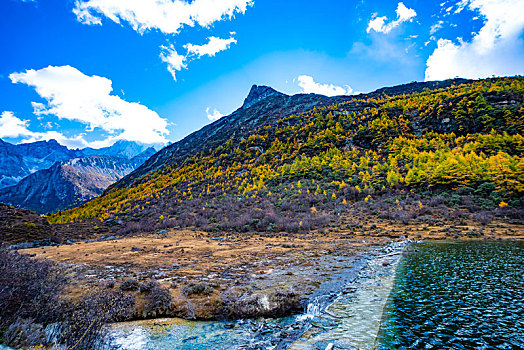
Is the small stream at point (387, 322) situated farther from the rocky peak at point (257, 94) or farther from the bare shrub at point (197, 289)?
the rocky peak at point (257, 94)

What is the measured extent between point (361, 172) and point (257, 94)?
133755 mm

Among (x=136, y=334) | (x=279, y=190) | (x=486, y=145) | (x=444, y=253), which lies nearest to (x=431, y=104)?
(x=486, y=145)

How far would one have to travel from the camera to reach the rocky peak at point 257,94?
15100 cm

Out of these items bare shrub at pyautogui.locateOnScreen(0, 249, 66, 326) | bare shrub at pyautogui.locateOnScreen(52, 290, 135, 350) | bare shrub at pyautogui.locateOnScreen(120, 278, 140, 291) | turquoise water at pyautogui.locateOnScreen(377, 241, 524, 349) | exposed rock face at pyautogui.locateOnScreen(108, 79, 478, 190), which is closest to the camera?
bare shrub at pyautogui.locateOnScreen(52, 290, 135, 350)

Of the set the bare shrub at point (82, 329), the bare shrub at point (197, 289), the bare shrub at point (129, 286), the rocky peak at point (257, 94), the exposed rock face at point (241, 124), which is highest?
the rocky peak at point (257, 94)

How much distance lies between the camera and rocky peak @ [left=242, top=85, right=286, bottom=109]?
151 meters

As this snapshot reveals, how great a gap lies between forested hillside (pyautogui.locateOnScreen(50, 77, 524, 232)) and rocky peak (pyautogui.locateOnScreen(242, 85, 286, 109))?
84073 millimetres

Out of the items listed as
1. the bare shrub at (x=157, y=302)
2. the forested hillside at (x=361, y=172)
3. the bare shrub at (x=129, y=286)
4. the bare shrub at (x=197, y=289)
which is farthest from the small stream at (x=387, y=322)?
the forested hillside at (x=361, y=172)

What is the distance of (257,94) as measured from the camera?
523 feet

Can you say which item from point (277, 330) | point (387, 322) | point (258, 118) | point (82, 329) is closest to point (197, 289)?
point (277, 330)

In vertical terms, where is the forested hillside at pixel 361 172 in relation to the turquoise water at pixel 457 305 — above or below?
above

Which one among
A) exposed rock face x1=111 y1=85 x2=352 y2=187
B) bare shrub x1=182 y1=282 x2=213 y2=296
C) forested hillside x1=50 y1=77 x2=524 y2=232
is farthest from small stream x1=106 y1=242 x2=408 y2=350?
exposed rock face x1=111 y1=85 x2=352 y2=187

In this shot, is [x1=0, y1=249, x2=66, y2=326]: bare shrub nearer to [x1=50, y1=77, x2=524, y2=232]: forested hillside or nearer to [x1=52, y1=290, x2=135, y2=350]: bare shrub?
[x1=52, y1=290, x2=135, y2=350]: bare shrub

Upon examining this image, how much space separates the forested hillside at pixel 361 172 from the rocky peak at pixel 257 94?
276 feet
